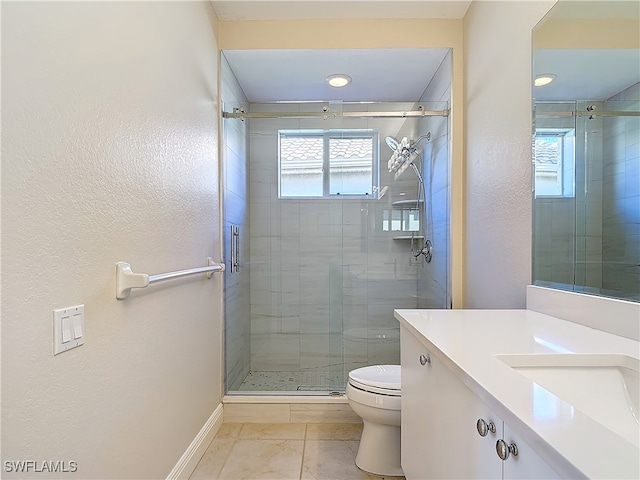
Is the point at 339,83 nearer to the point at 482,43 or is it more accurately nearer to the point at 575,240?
the point at 482,43

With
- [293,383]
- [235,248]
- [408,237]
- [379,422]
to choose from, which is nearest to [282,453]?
[379,422]

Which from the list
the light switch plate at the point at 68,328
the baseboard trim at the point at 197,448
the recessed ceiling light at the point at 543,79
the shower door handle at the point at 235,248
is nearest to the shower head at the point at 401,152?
the shower door handle at the point at 235,248

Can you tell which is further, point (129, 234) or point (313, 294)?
point (313, 294)

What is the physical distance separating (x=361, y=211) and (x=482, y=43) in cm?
142

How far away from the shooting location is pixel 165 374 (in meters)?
1.64

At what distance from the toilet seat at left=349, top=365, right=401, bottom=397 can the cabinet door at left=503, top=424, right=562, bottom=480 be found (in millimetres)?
1114


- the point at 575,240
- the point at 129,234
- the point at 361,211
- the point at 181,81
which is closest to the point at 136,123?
the point at 129,234

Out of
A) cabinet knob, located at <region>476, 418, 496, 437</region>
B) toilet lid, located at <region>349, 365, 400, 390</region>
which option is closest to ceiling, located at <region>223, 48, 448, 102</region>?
toilet lid, located at <region>349, 365, 400, 390</region>

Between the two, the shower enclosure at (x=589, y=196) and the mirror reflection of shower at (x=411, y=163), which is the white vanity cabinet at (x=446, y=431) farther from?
the mirror reflection of shower at (x=411, y=163)

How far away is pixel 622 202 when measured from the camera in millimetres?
1212

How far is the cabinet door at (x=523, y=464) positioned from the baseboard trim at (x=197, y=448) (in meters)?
1.49

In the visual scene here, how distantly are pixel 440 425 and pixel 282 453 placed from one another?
4.12 feet

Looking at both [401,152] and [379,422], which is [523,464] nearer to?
[379,422]

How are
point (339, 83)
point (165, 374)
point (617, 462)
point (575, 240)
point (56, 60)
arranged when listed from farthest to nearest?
point (339, 83), point (165, 374), point (575, 240), point (56, 60), point (617, 462)
